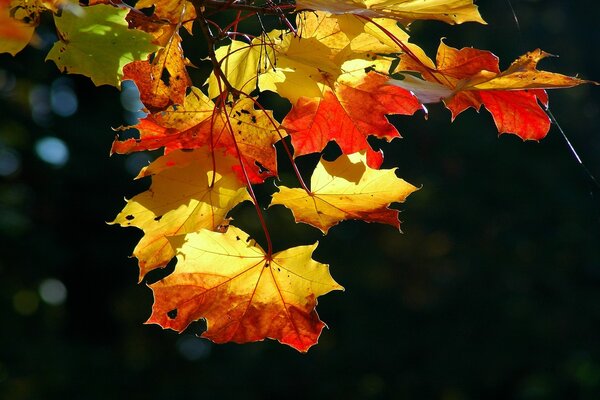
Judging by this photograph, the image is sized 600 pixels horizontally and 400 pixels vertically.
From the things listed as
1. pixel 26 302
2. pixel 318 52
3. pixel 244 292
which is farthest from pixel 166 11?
pixel 26 302

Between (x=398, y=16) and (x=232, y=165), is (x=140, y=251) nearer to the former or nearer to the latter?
(x=232, y=165)

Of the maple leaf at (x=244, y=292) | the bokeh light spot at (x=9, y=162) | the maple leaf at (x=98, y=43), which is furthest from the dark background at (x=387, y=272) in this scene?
the maple leaf at (x=98, y=43)

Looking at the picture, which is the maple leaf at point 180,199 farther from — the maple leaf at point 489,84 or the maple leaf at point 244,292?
the maple leaf at point 489,84

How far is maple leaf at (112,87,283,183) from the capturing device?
77 centimetres

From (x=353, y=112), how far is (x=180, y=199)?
0.19 meters

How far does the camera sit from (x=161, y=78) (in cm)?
75

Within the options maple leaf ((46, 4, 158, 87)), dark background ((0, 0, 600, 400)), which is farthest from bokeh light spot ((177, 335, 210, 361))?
maple leaf ((46, 4, 158, 87))

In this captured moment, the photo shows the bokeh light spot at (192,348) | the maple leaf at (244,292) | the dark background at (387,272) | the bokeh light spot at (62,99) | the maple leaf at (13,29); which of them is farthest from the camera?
the bokeh light spot at (62,99)

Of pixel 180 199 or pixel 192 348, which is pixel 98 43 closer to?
pixel 180 199

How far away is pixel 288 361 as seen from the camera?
4992 millimetres

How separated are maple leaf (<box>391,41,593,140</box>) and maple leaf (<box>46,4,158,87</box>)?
22 centimetres

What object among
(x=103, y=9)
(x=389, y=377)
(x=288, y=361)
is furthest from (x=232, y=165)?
(x=389, y=377)

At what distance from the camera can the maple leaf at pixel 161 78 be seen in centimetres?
74

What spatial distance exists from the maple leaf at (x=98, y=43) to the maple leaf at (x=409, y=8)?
0.51 feet
